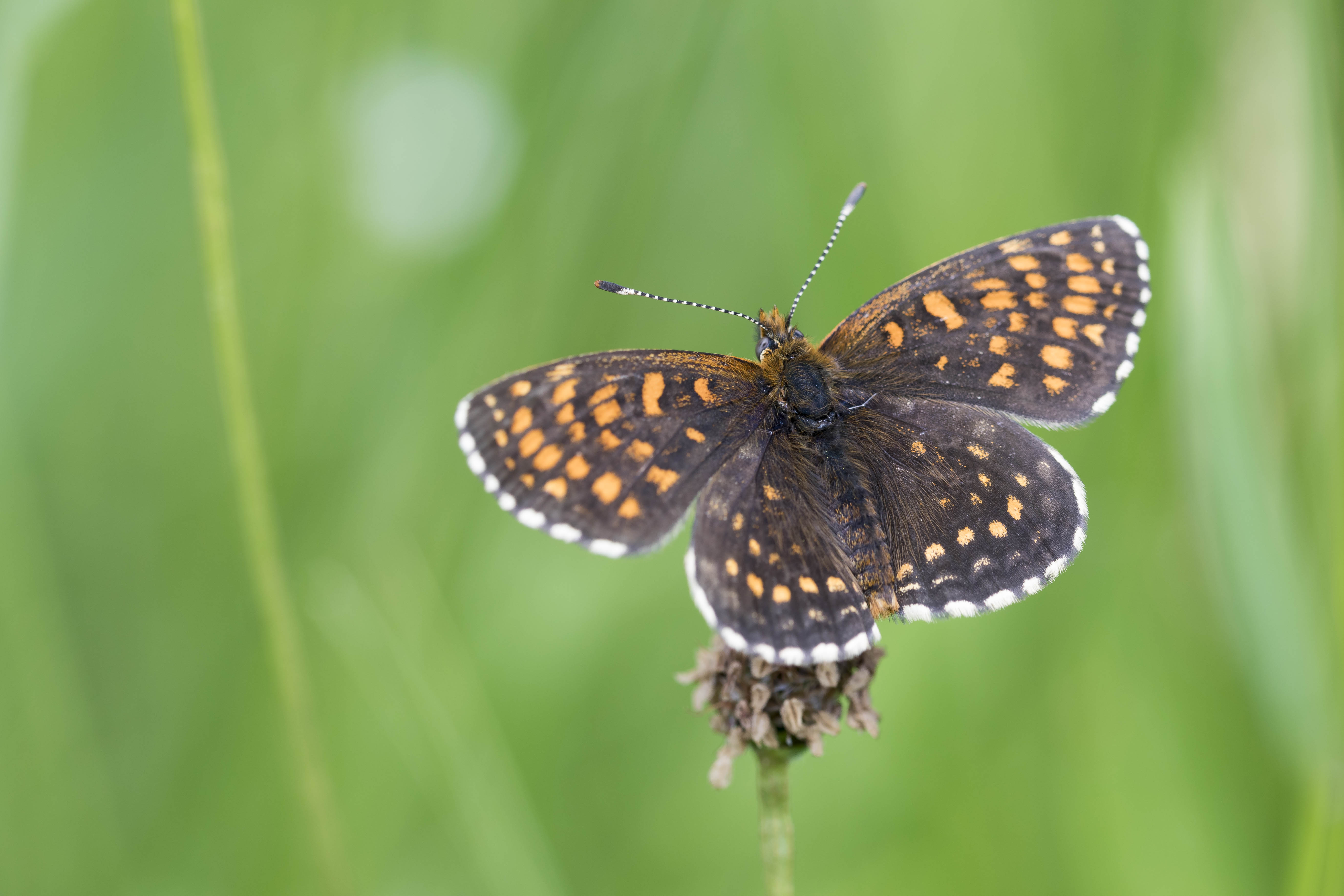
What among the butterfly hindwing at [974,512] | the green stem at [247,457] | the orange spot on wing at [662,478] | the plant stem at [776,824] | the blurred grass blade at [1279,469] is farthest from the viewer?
the orange spot on wing at [662,478]

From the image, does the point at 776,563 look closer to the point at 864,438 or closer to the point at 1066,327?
the point at 864,438

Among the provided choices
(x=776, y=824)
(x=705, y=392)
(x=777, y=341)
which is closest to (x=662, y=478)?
(x=705, y=392)

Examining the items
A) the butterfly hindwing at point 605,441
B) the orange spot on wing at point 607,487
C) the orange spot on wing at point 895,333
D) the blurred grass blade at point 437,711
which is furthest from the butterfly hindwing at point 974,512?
the blurred grass blade at point 437,711

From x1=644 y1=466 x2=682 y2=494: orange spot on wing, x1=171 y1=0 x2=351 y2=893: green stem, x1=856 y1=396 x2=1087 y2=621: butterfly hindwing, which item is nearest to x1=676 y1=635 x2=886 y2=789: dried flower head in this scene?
x1=856 y1=396 x2=1087 y2=621: butterfly hindwing

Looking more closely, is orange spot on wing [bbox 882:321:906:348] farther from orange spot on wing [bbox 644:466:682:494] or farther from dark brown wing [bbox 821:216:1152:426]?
orange spot on wing [bbox 644:466:682:494]

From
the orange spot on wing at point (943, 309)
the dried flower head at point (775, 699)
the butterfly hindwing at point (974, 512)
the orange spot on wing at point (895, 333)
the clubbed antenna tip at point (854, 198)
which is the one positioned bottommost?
the dried flower head at point (775, 699)

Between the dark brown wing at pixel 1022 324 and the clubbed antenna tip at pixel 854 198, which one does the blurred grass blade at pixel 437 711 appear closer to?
the dark brown wing at pixel 1022 324

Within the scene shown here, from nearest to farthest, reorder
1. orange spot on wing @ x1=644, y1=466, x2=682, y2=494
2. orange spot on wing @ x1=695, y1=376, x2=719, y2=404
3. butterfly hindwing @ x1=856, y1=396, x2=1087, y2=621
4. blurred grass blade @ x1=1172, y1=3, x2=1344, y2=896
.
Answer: blurred grass blade @ x1=1172, y1=3, x2=1344, y2=896
butterfly hindwing @ x1=856, y1=396, x2=1087, y2=621
orange spot on wing @ x1=644, y1=466, x2=682, y2=494
orange spot on wing @ x1=695, y1=376, x2=719, y2=404

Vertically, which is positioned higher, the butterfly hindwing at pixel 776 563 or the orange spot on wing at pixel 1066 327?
the orange spot on wing at pixel 1066 327
